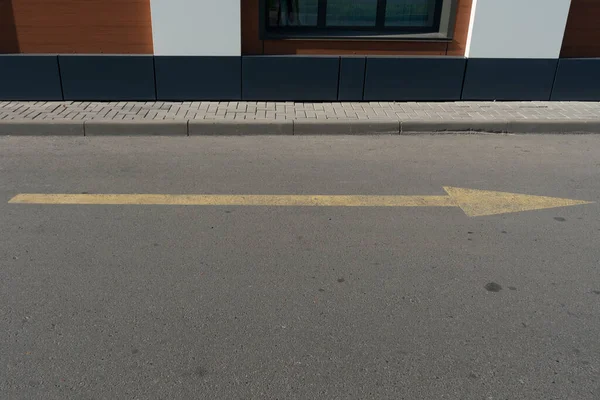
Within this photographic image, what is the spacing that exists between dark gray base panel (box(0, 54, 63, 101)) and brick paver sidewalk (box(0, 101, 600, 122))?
0.17 meters

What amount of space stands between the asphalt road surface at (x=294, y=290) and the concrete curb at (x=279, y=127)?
1.33m

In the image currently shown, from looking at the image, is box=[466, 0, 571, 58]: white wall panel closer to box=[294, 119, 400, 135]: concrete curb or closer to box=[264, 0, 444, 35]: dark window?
box=[264, 0, 444, 35]: dark window

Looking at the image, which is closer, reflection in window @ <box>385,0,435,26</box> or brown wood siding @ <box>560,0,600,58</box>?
brown wood siding @ <box>560,0,600,58</box>

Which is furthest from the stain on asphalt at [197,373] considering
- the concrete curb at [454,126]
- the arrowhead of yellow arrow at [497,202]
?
the concrete curb at [454,126]

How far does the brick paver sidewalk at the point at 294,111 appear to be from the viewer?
7.54m

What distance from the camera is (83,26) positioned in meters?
8.08

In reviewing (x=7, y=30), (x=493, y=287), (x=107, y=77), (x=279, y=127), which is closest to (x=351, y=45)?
(x=279, y=127)

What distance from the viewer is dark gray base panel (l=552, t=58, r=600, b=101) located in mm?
8547

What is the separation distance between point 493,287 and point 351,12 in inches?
251

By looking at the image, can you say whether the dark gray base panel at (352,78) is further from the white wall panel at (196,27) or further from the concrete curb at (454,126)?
the white wall panel at (196,27)

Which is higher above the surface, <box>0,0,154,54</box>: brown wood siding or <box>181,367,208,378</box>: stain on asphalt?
<box>0,0,154,54</box>: brown wood siding

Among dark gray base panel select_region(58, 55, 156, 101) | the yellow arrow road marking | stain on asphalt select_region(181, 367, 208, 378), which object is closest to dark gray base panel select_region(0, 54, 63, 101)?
dark gray base panel select_region(58, 55, 156, 101)

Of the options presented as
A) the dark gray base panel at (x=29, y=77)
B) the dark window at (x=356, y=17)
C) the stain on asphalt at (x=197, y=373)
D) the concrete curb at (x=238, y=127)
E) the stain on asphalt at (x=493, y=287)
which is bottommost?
the concrete curb at (x=238, y=127)

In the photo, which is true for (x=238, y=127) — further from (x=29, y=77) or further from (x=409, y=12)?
(x=409, y=12)
